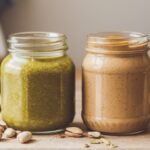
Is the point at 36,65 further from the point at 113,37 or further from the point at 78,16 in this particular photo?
the point at 78,16

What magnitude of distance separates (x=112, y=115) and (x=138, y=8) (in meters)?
1.11

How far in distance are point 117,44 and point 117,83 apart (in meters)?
0.07

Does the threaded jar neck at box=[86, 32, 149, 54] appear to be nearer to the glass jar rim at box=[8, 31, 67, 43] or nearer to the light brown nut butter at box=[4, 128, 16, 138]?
the glass jar rim at box=[8, 31, 67, 43]

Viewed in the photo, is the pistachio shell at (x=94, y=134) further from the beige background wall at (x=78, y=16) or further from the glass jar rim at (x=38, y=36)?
the beige background wall at (x=78, y=16)

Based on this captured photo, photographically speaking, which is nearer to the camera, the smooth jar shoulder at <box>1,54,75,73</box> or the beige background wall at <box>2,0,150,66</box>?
the smooth jar shoulder at <box>1,54,75,73</box>

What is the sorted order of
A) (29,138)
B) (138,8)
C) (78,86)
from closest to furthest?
(29,138)
(78,86)
(138,8)

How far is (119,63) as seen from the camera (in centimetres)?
79

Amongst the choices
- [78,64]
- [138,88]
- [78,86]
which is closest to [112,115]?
[138,88]

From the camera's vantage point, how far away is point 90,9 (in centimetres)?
185

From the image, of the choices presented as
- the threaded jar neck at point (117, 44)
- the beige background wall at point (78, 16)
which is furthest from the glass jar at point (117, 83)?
the beige background wall at point (78, 16)

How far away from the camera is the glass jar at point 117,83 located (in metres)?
0.79

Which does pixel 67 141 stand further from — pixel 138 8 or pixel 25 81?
pixel 138 8

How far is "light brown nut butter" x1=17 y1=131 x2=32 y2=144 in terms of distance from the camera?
2.53ft

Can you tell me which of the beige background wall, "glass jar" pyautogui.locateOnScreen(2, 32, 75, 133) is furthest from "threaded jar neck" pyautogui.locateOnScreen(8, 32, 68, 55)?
the beige background wall
